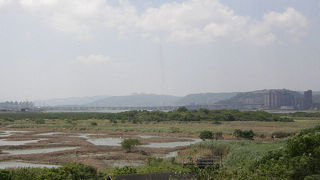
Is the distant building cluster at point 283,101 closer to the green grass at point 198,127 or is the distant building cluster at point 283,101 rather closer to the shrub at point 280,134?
the green grass at point 198,127

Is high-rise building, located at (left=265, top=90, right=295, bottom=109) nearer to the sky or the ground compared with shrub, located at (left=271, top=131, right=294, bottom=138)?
nearer to the sky

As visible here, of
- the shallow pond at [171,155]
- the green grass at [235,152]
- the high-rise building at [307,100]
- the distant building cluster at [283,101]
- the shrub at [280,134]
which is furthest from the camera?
the distant building cluster at [283,101]

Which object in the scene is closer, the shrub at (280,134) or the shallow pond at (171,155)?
the shallow pond at (171,155)

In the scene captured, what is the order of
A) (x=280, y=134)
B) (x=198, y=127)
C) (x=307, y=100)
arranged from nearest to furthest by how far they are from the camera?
(x=280, y=134), (x=198, y=127), (x=307, y=100)

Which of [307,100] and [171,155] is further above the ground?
[307,100]

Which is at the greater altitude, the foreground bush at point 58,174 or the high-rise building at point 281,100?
the high-rise building at point 281,100

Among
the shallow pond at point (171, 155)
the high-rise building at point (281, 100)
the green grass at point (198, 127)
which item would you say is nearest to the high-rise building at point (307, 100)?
the high-rise building at point (281, 100)

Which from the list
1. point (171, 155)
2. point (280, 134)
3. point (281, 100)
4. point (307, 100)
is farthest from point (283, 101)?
point (171, 155)

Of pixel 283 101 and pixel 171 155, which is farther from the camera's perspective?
pixel 283 101

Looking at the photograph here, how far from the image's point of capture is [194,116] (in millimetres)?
74938

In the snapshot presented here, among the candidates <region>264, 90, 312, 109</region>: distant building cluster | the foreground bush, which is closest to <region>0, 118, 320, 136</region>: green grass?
the foreground bush

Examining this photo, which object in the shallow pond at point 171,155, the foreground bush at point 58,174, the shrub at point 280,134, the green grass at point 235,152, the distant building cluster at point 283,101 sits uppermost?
the distant building cluster at point 283,101

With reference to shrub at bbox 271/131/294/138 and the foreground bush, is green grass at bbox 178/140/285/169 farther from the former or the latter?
shrub at bbox 271/131/294/138

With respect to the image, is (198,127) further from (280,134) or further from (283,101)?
(283,101)
